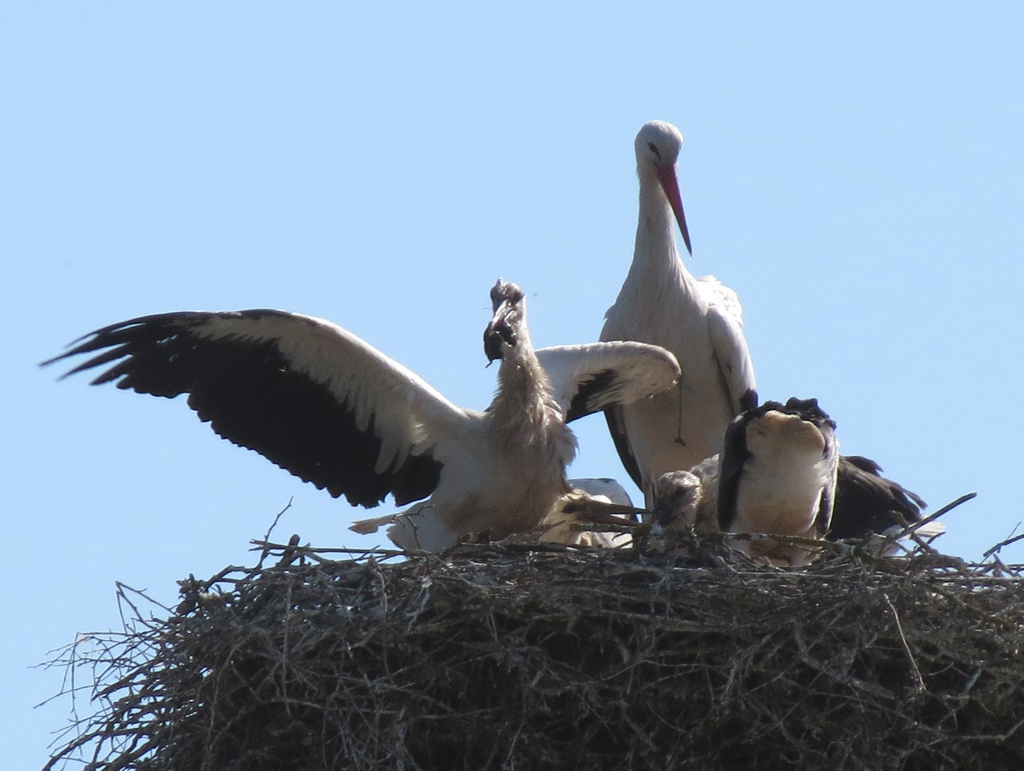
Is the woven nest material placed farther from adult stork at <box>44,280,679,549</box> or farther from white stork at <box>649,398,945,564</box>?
adult stork at <box>44,280,679,549</box>

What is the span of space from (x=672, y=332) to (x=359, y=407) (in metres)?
1.64

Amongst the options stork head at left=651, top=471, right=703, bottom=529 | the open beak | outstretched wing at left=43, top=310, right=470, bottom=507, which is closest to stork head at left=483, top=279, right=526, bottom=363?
the open beak

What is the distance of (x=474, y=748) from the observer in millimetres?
5914

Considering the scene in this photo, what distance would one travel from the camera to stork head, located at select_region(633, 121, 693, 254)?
881 cm

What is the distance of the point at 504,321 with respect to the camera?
750 centimetres

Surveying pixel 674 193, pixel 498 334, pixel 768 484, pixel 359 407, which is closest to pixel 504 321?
pixel 498 334

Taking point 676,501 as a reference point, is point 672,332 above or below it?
above

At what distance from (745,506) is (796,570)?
0.86 metres

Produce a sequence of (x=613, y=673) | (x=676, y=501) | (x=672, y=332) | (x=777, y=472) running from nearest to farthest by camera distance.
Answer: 1. (x=613, y=673)
2. (x=777, y=472)
3. (x=676, y=501)
4. (x=672, y=332)

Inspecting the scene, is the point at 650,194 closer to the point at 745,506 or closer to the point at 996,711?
the point at 745,506

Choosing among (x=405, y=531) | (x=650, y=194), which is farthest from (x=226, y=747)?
(x=650, y=194)

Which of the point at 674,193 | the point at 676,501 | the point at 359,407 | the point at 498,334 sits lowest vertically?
the point at 676,501

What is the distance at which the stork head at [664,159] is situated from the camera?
8812 millimetres

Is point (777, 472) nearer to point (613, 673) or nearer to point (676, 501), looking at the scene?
point (676, 501)
